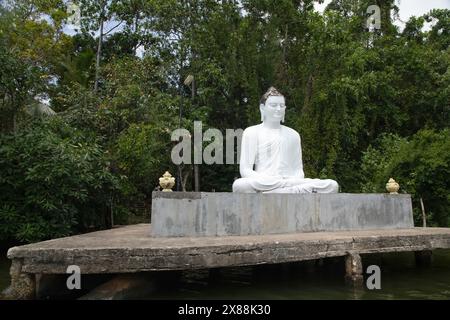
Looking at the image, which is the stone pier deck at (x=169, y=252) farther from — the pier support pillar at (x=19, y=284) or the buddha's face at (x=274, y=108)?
the buddha's face at (x=274, y=108)

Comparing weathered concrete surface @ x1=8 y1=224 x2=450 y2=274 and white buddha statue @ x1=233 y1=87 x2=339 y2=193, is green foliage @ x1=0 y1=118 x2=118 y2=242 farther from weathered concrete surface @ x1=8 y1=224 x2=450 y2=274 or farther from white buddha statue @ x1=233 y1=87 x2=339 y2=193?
white buddha statue @ x1=233 y1=87 x2=339 y2=193

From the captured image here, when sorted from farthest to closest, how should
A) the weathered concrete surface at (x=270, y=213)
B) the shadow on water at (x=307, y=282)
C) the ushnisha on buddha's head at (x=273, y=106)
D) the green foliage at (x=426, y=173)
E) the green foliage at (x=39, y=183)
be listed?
the green foliage at (x=426, y=173)
the ushnisha on buddha's head at (x=273, y=106)
the green foliage at (x=39, y=183)
the weathered concrete surface at (x=270, y=213)
the shadow on water at (x=307, y=282)

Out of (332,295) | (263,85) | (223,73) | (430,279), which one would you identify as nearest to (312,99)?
(263,85)

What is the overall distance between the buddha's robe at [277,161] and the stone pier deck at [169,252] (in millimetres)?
1224

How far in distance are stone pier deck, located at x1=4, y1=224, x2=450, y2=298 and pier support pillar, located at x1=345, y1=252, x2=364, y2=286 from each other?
0.10ft

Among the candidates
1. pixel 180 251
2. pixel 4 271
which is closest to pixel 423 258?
pixel 180 251

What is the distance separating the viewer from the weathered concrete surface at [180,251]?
5.96 metres

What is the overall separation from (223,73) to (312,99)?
3.03m

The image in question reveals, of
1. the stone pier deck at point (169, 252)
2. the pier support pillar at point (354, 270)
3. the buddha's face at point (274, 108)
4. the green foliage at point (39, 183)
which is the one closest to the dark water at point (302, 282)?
the pier support pillar at point (354, 270)

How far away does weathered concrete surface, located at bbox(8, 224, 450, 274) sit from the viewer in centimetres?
596

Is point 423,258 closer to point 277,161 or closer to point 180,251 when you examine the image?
point 277,161

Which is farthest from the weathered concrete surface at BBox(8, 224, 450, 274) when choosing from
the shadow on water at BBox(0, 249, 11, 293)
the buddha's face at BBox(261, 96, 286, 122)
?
the buddha's face at BBox(261, 96, 286, 122)
